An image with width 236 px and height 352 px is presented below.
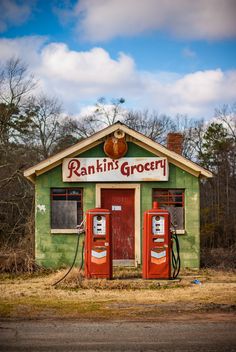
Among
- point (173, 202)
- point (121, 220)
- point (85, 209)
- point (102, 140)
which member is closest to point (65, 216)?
point (85, 209)

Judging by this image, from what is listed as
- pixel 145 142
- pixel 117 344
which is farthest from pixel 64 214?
pixel 117 344

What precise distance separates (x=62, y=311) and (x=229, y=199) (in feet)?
99.6

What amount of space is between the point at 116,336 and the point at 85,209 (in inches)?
383

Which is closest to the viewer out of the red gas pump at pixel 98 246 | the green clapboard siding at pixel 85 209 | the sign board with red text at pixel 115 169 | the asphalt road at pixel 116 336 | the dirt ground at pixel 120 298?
the asphalt road at pixel 116 336

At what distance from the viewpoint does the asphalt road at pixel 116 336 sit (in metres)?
7.45

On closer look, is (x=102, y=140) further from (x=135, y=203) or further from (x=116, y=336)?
(x=116, y=336)

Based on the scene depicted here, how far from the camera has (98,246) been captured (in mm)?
14391

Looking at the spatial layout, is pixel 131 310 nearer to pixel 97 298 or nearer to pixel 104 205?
pixel 97 298

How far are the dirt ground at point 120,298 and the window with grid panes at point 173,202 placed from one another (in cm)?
229

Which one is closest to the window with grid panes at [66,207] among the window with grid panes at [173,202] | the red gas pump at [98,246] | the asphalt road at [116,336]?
the window with grid panes at [173,202]

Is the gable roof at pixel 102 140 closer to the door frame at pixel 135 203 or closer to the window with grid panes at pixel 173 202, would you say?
the window with grid panes at pixel 173 202

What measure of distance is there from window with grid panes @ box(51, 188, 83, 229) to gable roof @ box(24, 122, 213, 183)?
2.76ft

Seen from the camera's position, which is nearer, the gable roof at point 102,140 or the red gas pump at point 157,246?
the red gas pump at point 157,246

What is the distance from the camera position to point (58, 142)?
4503 cm
